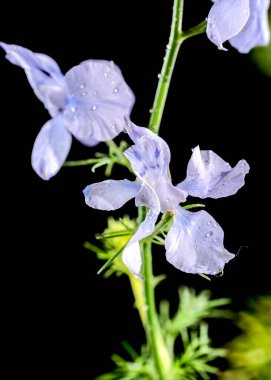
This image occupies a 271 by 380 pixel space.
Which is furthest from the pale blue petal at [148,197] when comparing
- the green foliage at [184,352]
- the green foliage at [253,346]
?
the green foliage at [253,346]

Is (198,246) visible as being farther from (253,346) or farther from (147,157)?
(253,346)

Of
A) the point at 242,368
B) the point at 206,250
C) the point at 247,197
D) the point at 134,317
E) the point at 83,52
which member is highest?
the point at 83,52

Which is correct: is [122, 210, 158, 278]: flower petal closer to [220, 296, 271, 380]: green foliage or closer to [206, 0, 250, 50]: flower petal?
[206, 0, 250, 50]: flower petal

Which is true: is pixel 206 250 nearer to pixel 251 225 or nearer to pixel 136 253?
pixel 136 253

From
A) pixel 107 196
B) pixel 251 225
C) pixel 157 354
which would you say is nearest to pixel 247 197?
pixel 251 225

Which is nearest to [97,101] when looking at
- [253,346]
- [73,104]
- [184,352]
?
[73,104]

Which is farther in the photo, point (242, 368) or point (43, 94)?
point (242, 368)
